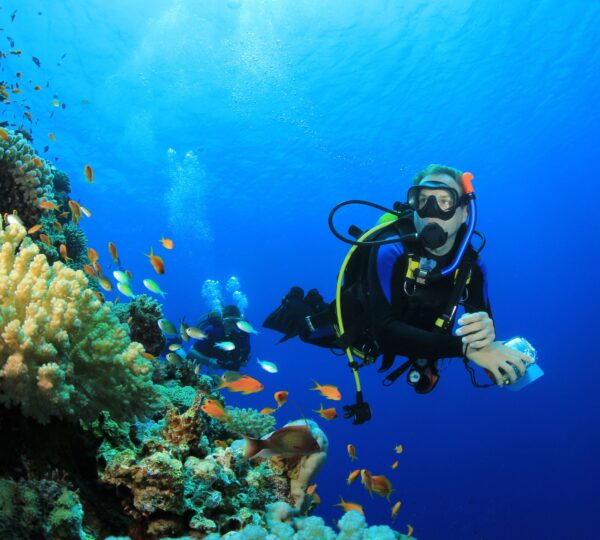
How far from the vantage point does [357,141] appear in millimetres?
41125

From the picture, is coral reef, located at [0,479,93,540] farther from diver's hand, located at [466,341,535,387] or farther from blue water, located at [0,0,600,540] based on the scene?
blue water, located at [0,0,600,540]

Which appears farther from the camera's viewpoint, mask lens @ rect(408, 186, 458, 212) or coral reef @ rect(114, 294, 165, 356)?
coral reef @ rect(114, 294, 165, 356)

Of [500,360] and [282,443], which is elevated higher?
[500,360]

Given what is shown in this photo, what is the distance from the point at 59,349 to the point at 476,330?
2.94m

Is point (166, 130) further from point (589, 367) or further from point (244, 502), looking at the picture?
point (589, 367)

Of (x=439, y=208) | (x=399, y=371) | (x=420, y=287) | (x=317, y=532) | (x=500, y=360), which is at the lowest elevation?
(x=317, y=532)

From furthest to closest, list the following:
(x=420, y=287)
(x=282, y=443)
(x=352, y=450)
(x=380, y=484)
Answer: (x=352, y=450)
(x=380, y=484)
(x=420, y=287)
(x=282, y=443)

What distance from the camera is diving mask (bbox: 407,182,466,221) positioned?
169 inches

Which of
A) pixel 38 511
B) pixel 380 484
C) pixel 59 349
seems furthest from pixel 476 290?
pixel 38 511

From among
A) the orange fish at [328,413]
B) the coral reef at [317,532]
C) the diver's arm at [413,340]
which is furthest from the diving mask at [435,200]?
the coral reef at [317,532]

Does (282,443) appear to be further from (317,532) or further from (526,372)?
(526,372)

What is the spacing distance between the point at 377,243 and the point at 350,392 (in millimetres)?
90336

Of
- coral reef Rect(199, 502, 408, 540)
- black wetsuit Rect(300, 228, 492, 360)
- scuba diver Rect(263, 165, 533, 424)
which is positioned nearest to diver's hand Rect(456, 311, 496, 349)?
scuba diver Rect(263, 165, 533, 424)

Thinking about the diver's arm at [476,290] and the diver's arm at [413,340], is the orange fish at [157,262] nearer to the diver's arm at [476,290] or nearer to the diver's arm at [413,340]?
the diver's arm at [413,340]
